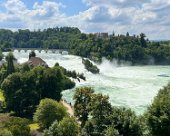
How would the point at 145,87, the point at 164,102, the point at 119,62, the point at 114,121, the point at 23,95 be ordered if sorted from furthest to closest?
1. the point at 119,62
2. the point at 145,87
3. the point at 23,95
4. the point at 164,102
5. the point at 114,121

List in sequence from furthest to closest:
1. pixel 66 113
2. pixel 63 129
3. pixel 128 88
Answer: pixel 128 88, pixel 66 113, pixel 63 129

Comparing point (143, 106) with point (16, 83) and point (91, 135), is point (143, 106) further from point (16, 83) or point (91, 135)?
point (91, 135)

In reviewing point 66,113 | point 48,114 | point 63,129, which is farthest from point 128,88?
point 63,129

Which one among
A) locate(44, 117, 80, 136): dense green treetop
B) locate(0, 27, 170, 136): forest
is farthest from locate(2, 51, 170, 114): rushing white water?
locate(44, 117, 80, 136): dense green treetop

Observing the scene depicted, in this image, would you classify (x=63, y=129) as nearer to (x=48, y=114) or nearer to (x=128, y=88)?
(x=48, y=114)

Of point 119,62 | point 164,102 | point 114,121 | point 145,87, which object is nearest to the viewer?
point 114,121

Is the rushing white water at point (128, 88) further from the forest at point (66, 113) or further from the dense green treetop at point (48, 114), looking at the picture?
the dense green treetop at point (48, 114)

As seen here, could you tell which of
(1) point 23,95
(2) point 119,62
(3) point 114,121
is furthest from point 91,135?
(2) point 119,62

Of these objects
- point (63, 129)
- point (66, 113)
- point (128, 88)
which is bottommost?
point (128, 88)

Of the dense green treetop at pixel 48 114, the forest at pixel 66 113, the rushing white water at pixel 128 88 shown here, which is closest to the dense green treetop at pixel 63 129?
the forest at pixel 66 113

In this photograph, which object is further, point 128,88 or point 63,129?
point 128,88

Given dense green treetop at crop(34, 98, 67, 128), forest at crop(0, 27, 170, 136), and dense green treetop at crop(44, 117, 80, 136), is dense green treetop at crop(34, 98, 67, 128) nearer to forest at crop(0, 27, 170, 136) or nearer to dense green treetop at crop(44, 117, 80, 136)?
forest at crop(0, 27, 170, 136)
